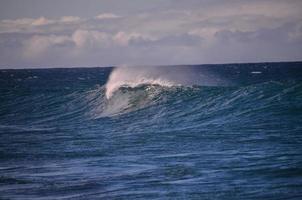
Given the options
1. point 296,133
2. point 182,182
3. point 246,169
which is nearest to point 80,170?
point 182,182

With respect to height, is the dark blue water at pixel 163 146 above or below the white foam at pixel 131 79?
below

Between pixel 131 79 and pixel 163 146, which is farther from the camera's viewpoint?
pixel 131 79

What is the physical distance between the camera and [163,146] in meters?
16.4

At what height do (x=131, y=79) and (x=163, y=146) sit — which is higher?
(x=131, y=79)

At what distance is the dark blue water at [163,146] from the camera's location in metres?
11.0

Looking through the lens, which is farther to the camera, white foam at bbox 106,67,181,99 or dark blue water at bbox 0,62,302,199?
white foam at bbox 106,67,181,99

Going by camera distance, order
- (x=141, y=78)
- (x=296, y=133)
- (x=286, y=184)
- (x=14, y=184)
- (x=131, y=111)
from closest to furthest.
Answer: (x=286, y=184), (x=14, y=184), (x=296, y=133), (x=131, y=111), (x=141, y=78)

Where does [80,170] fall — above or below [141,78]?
below

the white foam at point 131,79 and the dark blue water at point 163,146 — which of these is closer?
the dark blue water at point 163,146

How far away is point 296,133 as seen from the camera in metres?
17.2

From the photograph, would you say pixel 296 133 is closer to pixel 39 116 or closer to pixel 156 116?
pixel 156 116

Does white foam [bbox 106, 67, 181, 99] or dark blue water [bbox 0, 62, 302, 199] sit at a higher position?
white foam [bbox 106, 67, 181, 99]

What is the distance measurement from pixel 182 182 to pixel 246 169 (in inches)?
69.5

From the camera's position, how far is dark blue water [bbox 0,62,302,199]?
11031mm
